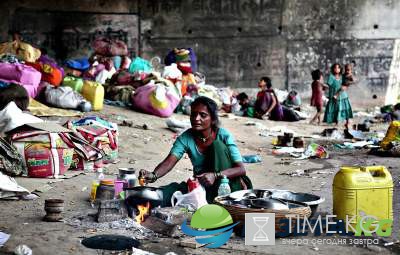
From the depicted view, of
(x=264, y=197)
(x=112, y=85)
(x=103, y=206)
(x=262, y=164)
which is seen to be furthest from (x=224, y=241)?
(x=112, y=85)

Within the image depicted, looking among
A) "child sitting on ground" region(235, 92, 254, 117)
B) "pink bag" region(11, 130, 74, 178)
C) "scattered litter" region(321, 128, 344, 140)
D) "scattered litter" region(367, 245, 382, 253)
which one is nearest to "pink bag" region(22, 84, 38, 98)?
"pink bag" region(11, 130, 74, 178)

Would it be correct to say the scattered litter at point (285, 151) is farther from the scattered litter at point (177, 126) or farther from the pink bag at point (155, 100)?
the pink bag at point (155, 100)

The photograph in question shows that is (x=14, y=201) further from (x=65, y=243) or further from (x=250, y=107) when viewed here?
(x=250, y=107)

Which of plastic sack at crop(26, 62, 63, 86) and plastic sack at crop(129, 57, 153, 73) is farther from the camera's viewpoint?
plastic sack at crop(129, 57, 153, 73)

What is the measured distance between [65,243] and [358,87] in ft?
47.5

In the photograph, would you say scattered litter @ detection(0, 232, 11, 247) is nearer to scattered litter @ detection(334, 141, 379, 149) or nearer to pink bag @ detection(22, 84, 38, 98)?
pink bag @ detection(22, 84, 38, 98)

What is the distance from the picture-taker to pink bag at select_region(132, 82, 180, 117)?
11250 millimetres

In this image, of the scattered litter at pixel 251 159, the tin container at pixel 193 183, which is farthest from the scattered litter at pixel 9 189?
the scattered litter at pixel 251 159

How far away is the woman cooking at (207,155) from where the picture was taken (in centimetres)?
544

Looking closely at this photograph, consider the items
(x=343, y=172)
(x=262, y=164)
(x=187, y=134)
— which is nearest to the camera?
(x=343, y=172)

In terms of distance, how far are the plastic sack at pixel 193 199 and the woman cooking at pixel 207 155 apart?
0.29 ft

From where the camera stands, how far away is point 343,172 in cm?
501

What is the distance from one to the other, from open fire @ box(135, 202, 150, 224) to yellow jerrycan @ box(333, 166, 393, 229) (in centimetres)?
135

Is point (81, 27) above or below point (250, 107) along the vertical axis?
above
